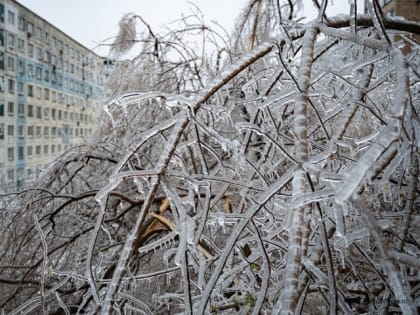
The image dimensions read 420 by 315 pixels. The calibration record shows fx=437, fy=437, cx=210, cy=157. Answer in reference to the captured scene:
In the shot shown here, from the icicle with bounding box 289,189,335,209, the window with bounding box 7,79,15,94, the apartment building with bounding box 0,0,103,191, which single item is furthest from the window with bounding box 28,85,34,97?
the icicle with bounding box 289,189,335,209

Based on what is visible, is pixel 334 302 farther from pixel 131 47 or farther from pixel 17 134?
pixel 17 134

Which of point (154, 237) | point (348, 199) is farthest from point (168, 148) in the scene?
point (154, 237)

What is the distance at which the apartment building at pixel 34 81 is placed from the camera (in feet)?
23.1

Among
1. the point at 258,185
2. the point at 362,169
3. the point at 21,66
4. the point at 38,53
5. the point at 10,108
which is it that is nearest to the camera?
the point at 362,169

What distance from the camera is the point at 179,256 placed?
0.58 meters

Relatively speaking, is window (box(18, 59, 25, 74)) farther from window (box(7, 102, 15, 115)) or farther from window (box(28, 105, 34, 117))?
window (box(28, 105, 34, 117))

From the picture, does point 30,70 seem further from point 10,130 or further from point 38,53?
point 10,130

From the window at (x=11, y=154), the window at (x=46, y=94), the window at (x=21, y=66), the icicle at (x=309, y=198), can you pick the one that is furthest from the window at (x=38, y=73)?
the icicle at (x=309, y=198)

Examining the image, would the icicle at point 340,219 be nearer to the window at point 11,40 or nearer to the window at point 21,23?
the window at point 11,40

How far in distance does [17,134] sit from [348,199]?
26.8ft

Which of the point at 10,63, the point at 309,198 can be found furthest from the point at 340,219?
the point at 10,63

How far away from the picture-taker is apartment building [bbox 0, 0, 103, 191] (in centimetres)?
704

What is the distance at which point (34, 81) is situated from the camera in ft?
26.3

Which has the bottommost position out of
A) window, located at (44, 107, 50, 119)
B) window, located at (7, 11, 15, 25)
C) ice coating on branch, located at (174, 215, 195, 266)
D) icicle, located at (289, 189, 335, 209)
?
ice coating on branch, located at (174, 215, 195, 266)
